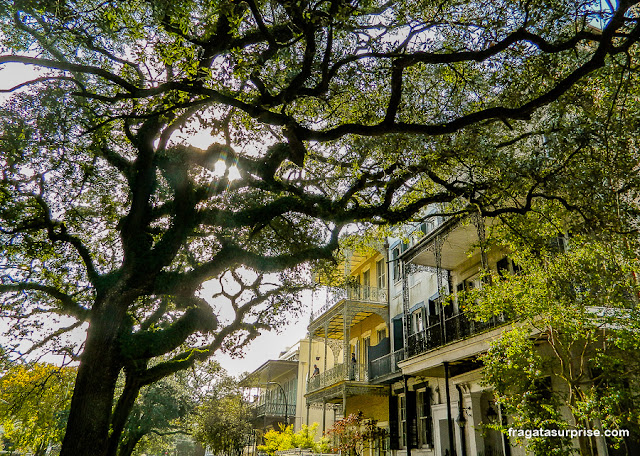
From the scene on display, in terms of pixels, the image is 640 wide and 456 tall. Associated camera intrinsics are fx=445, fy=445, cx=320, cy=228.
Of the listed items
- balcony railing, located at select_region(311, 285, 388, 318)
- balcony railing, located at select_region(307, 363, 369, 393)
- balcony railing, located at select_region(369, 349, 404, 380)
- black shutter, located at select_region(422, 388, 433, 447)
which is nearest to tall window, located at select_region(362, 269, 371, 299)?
balcony railing, located at select_region(311, 285, 388, 318)

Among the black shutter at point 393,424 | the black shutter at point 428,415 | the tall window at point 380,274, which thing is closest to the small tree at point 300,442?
the black shutter at point 393,424

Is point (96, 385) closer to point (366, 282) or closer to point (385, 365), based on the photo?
point (385, 365)

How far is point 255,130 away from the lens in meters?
10.5

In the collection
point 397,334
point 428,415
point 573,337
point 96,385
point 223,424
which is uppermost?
point 397,334

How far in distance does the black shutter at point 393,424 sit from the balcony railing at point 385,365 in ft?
3.81

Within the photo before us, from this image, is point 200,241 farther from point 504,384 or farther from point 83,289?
point 504,384

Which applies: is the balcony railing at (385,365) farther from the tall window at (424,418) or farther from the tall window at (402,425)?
the tall window at (424,418)

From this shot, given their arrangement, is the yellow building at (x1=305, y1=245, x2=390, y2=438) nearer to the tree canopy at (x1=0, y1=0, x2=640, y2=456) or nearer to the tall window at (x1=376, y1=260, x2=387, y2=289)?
the tall window at (x1=376, y1=260, x2=387, y2=289)

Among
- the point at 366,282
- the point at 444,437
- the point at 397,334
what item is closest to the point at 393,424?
the point at 397,334

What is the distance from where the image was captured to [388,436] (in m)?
18.9

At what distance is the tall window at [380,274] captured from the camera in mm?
23344

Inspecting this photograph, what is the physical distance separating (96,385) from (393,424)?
588 inches

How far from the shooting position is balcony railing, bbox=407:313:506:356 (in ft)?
41.8

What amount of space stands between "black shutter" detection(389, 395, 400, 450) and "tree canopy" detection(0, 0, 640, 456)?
11277 mm
